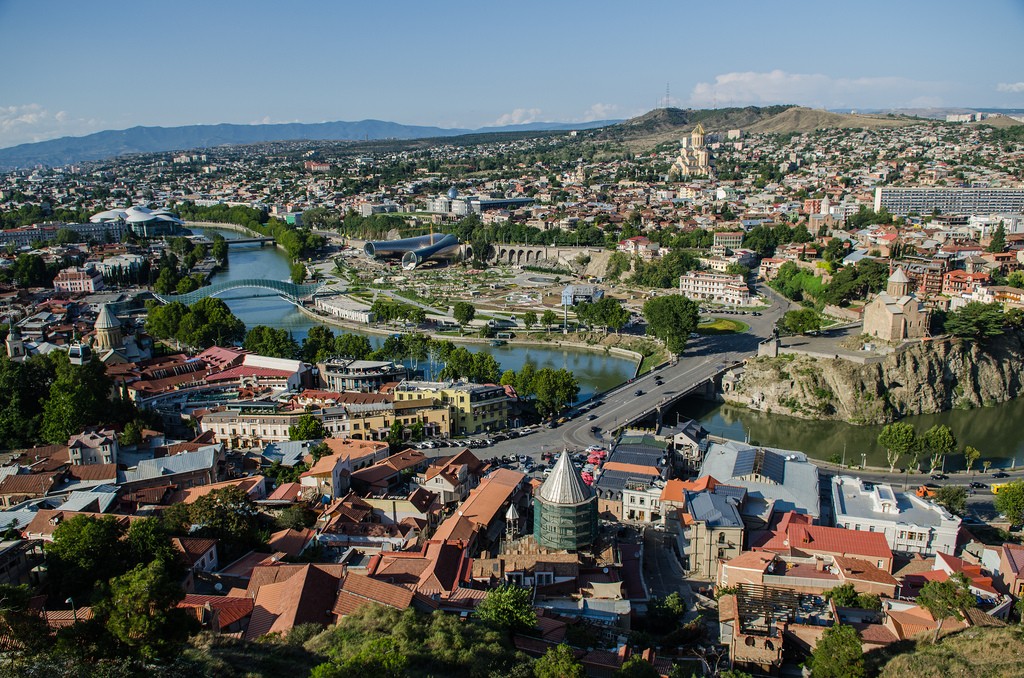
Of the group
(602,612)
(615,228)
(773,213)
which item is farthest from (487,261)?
(602,612)

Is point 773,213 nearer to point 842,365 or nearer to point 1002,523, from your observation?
point 842,365

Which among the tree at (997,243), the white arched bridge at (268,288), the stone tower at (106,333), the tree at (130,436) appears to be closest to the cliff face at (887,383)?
the tree at (997,243)

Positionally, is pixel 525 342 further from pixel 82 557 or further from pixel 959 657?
pixel 959 657

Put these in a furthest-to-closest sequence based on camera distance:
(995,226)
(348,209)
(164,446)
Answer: (348,209)
(995,226)
(164,446)

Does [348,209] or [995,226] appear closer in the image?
[995,226]

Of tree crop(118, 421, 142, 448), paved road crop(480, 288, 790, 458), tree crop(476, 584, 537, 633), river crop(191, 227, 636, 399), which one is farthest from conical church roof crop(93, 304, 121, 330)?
tree crop(476, 584, 537, 633)

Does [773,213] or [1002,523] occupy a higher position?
[773,213]

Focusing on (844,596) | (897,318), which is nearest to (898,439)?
(897,318)
